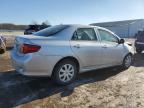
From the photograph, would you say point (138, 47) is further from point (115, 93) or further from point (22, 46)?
point (22, 46)

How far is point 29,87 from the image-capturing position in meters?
6.50

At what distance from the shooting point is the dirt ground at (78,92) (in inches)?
212

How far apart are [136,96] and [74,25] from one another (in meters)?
2.63

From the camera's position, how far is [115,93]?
6.13 m

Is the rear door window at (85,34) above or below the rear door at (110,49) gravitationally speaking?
above

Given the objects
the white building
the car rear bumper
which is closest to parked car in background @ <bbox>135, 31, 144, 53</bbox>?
the car rear bumper

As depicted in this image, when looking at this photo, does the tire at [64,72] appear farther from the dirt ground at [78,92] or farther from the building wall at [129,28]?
the building wall at [129,28]

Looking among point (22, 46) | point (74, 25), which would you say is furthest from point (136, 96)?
point (22, 46)

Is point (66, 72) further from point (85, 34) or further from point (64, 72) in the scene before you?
point (85, 34)

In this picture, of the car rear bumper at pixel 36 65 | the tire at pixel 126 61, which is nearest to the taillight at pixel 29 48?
the car rear bumper at pixel 36 65

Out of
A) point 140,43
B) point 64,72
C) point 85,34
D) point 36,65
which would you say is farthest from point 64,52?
point 140,43

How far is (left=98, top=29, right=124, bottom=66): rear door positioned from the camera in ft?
25.3

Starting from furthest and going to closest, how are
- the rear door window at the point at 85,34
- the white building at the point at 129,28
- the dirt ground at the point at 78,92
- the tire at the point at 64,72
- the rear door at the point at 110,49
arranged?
the white building at the point at 129,28, the rear door at the point at 110,49, the rear door window at the point at 85,34, the tire at the point at 64,72, the dirt ground at the point at 78,92

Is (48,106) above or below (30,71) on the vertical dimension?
below
